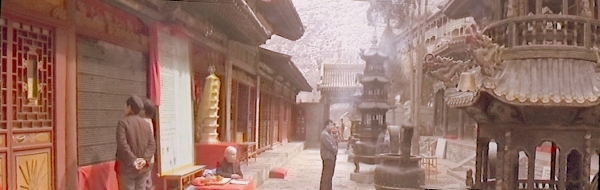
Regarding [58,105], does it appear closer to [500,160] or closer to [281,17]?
[500,160]

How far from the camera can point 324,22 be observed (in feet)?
18.6

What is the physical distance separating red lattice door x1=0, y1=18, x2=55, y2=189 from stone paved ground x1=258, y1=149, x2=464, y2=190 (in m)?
3.98

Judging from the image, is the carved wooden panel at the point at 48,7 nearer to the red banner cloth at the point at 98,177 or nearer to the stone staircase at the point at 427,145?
the red banner cloth at the point at 98,177

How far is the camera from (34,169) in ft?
9.42

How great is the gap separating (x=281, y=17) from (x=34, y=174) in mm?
5401

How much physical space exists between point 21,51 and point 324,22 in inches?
137

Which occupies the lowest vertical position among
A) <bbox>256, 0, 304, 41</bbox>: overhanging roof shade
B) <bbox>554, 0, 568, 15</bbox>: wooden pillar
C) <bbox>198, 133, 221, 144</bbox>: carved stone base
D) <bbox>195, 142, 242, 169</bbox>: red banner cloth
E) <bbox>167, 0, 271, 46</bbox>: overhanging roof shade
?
<bbox>195, 142, 242, 169</bbox>: red banner cloth

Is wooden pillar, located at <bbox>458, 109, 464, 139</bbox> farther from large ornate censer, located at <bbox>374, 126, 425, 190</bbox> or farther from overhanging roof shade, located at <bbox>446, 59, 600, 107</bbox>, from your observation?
overhanging roof shade, located at <bbox>446, 59, 600, 107</bbox>

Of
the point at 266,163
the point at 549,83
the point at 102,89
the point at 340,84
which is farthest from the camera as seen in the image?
the point at 340,84

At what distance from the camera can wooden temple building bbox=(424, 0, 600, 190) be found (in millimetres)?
3078

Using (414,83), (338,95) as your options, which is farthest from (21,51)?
(338,95)

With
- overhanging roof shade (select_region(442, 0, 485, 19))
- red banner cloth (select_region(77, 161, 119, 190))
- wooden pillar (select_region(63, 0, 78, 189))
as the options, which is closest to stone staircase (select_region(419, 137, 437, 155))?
overhanging roof shade (select_region(442, 0, 485, 19))

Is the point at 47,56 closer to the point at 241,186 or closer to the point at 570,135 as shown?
the point at 241,186

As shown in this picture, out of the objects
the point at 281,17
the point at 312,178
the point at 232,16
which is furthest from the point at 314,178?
the point at 232,16
